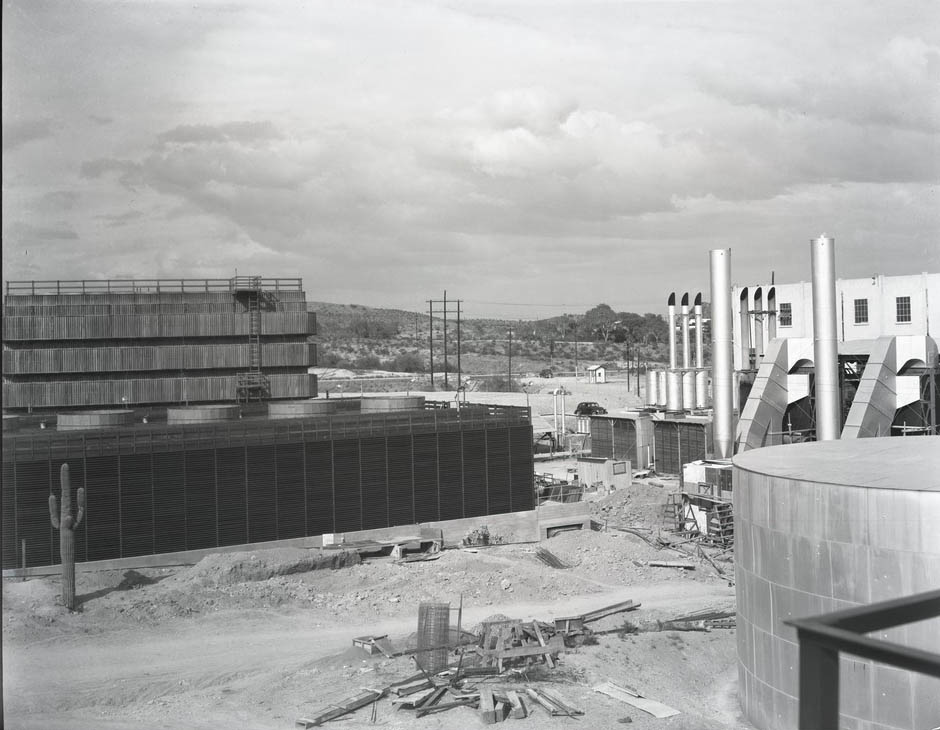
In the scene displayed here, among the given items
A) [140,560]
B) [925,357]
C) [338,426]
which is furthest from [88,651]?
[925,357]

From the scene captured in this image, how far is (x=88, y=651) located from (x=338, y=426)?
14.6m

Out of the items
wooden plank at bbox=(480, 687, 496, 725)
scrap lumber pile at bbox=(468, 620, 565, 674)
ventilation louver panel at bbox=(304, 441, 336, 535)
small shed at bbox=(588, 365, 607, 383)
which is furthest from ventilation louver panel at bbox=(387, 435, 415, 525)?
small shed at bbox=(588, 365, 607, 383)

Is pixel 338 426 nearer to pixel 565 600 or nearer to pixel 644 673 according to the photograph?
pixel 565 600

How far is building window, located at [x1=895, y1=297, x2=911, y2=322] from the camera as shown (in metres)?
41.7

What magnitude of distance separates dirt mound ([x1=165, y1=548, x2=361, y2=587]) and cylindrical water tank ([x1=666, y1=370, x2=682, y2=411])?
27547 mm

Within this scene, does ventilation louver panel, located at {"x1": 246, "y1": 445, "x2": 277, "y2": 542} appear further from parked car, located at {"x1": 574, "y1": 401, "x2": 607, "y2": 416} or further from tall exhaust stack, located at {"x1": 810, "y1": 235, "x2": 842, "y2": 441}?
parked car, located at {"x1": 574, "y1": 401, "x2": 607, "y2": 416}

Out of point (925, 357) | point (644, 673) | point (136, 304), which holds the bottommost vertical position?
point (644, 673)

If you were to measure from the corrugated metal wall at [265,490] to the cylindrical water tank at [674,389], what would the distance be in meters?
16.8

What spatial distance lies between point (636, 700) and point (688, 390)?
3527 centimetres

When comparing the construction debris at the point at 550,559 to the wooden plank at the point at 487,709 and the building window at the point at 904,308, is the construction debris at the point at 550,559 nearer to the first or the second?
the wooden plank at the point at 487,709

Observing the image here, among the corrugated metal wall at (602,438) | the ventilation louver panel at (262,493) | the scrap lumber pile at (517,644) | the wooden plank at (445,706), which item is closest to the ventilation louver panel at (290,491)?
the ventilation louver panel at (262,493)

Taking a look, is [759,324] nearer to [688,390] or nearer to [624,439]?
[688,390]

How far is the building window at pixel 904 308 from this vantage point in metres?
41.7

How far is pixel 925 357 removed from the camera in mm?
37594
